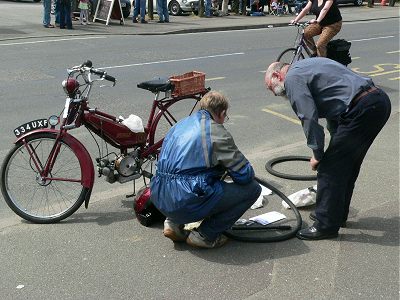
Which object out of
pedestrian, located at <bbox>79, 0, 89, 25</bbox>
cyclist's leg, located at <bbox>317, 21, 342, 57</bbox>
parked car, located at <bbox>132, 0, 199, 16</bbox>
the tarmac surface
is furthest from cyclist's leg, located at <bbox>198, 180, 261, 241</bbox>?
parked car, located at <bbox>132, 0, 199, 16</bbox>

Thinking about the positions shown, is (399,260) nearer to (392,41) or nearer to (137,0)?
(392,41)

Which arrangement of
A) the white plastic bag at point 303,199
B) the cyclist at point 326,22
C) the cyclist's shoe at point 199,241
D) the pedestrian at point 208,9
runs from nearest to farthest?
1. the cyclist's shoe at point 199,241
2. the white plastic bag at point 303,199
3. the cyclist at point 326,22
4. the pedestrian at point 208,9

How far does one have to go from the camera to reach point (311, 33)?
989cm

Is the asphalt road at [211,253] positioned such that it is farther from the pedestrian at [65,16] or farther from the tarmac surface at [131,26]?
the pedestrian at [65,16]

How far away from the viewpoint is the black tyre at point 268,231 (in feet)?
13.3

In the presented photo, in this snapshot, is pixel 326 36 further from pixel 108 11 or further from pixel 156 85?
pixel 108 11

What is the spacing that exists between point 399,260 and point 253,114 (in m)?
4.35

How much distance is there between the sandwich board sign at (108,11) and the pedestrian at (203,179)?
1559cm

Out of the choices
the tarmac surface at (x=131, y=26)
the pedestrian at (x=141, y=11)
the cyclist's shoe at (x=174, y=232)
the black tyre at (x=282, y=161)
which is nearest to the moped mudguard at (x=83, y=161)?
the cyclist's shoe at (x=174, y=232)

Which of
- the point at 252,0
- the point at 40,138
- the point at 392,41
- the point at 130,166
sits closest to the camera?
the point at 40,138

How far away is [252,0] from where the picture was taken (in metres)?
24.9

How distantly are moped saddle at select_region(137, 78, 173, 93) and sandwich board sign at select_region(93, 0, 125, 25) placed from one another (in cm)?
1438

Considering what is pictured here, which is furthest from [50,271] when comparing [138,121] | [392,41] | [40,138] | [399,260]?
[392,41]

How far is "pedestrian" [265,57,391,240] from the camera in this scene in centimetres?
375
